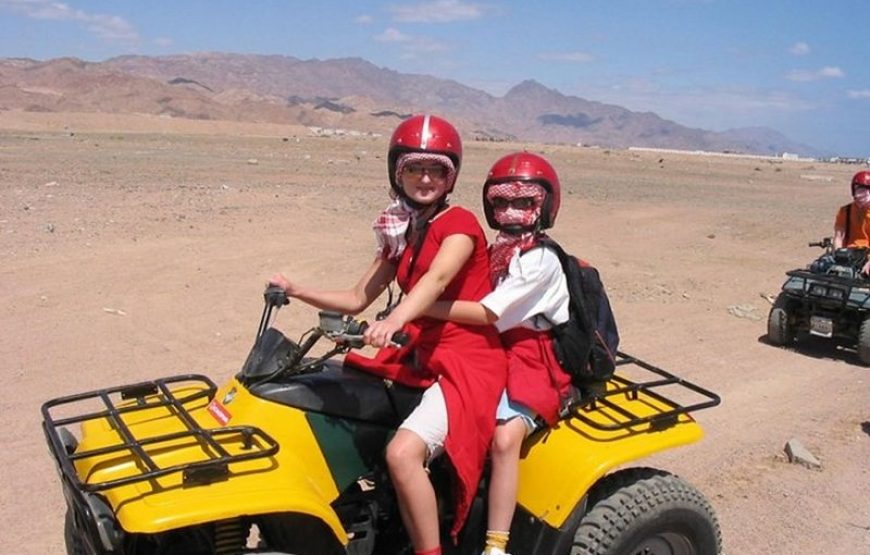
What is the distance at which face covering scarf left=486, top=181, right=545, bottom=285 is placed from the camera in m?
3.67

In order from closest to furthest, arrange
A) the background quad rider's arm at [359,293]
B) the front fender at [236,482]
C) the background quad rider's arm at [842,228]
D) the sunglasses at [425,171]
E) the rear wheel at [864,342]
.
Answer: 1. the front fender at [236,482]
2. the sunglasses at [425,171]
3. the background quad rider's arm at [359,293]
4. the rear wheel at [864,342]
5. the background quad rider's arm at [842,228]

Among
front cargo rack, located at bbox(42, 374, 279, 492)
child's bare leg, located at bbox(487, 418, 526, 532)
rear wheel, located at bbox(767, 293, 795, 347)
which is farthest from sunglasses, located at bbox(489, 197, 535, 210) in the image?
rear wheel, located at bbox(767, 293, 795, 347)

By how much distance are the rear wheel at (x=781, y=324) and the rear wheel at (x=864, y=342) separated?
0.77 meters

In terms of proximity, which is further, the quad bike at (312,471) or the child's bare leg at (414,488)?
the child's bare leg at (414,488)

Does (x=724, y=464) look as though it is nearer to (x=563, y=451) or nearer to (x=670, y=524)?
(x=670, y=524)

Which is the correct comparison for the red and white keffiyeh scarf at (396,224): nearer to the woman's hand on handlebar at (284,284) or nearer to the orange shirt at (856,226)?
the woman's hand on handlebar at (284,284)

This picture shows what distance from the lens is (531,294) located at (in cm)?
355

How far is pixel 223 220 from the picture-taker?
14.3 meters

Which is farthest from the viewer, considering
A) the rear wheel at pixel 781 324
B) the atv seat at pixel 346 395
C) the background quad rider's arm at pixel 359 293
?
the rear wheel at pixel 781 324

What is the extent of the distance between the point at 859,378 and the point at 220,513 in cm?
718

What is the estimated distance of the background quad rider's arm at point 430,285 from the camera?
3.02 meters

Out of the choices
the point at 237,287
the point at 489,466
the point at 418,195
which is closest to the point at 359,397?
the point at 489,466

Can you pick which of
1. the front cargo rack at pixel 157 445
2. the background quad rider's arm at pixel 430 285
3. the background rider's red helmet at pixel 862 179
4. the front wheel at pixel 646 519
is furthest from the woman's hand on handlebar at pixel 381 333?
the background rider's red helmet at pixel 862 179

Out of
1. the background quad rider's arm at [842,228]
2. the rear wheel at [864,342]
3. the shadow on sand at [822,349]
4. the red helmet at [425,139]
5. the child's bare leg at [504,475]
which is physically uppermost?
the red helmet at [425,139]
